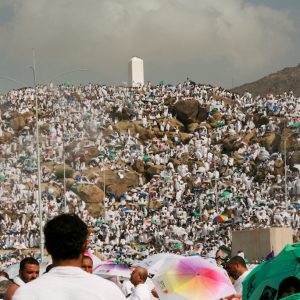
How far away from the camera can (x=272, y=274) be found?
6801 mm

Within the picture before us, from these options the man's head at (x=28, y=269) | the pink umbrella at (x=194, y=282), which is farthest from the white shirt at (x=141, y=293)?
the man's head at (x=28, y=269)

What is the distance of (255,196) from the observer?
6019cm

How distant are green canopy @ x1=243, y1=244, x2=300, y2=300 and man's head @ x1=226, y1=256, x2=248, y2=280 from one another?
3697 mm

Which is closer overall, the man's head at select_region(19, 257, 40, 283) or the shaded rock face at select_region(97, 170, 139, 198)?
the man's head at select_region(19, 257, 40, 283)

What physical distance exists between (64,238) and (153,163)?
64.4 m

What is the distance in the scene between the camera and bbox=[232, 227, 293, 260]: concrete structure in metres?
37.7

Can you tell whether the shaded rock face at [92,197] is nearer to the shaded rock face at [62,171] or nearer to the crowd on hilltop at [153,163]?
the crowd on hilltop at [153,163]

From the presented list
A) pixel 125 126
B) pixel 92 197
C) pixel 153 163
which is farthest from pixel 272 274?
pixel 125 126

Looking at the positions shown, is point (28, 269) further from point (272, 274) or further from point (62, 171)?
point (62, 171)

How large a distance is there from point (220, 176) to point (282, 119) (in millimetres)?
8758

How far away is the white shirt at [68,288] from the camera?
5.35 m

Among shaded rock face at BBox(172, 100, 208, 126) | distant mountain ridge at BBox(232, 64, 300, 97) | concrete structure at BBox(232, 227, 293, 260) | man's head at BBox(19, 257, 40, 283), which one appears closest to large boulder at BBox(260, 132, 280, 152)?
shaded rock face at BBox(172, 100, 208, 126)

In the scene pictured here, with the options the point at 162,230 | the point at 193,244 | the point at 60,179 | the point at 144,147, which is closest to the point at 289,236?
the point at 193,244

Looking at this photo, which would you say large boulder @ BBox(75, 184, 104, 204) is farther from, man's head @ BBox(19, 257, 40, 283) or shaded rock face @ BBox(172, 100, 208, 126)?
man's head @ BBox(19, 257, 40, 283)
